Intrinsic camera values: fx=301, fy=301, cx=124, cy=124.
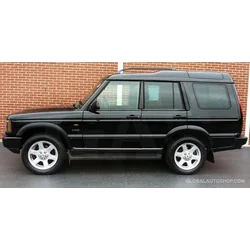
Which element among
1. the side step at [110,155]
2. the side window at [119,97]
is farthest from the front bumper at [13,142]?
the side window at [119,97]

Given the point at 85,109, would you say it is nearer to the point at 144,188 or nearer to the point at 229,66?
the point at 144,188

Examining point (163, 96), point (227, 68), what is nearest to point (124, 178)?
point (163, 96)

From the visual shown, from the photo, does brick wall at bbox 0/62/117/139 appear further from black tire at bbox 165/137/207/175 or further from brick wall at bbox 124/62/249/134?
black tire at bbox 165/137/207/175

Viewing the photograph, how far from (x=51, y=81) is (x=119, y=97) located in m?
3.56

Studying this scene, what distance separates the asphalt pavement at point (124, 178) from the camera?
5.00m

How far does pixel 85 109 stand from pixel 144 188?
176 centimetres

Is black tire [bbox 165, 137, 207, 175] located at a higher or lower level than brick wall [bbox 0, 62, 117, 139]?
lower

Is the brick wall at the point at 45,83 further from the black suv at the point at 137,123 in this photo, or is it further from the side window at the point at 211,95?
the side window at the point at 211,95

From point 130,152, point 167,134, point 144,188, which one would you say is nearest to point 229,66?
point 167,134

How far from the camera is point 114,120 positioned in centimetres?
546

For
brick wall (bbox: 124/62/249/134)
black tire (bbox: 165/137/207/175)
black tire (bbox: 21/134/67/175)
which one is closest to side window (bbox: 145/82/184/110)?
black tire (bbox: 165/137/207/175)

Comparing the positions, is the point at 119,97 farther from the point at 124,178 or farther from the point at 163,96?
the point at 124,178

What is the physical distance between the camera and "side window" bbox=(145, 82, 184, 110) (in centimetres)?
555

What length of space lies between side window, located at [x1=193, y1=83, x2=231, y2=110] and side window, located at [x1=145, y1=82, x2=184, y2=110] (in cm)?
37
